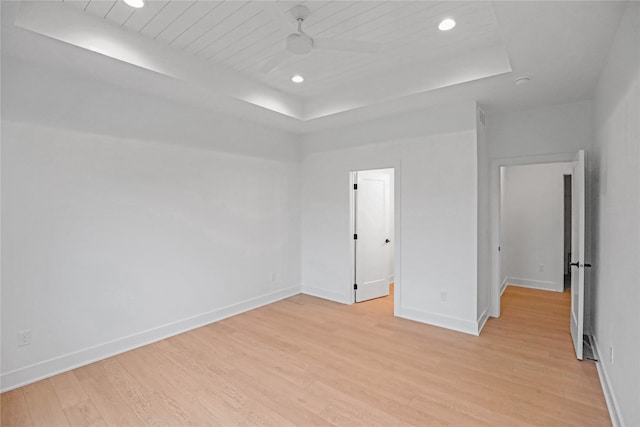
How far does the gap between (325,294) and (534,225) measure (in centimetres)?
398

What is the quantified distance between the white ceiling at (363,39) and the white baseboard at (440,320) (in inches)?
103

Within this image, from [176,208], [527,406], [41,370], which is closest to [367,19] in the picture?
→ [176,208]

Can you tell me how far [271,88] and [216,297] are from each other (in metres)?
2.84

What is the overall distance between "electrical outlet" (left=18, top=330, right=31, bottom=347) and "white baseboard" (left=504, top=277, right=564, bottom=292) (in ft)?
21.7

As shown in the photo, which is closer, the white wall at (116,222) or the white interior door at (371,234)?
the white wall at (116,222)

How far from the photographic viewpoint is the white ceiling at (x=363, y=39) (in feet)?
7.23

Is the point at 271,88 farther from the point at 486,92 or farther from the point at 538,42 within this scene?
the point at 538,42

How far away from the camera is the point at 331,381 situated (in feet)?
8.54

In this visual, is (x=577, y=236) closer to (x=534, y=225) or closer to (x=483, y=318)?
(x=483, y=318)

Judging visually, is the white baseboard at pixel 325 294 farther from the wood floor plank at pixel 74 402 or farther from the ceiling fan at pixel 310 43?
the ceiling fan at pixel 310 43

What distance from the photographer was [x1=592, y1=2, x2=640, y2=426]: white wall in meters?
1.72

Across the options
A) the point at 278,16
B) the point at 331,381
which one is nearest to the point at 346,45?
the point at 278,16

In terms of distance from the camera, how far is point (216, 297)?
13.1 feet

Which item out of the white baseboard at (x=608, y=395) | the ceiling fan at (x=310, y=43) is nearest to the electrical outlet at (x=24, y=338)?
the ceiling fan at (x=310, y=43)
